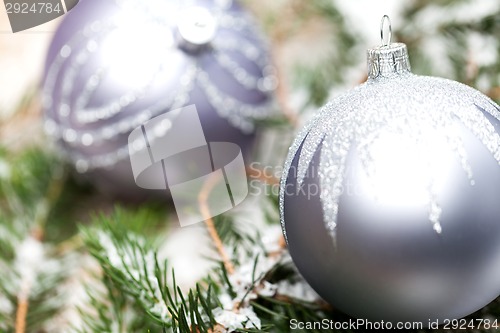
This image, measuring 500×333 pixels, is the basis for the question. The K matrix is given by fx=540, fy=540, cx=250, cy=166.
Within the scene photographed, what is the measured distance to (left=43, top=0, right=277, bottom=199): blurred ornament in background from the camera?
0.65 m

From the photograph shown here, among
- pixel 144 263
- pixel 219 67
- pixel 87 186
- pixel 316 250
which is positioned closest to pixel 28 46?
pixel 87 186

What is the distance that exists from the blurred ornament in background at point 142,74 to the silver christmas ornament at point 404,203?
29 cm

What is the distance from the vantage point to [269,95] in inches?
28.7

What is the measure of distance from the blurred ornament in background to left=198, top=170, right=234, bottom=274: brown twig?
120 mm

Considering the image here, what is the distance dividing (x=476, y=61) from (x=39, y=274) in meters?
0.54

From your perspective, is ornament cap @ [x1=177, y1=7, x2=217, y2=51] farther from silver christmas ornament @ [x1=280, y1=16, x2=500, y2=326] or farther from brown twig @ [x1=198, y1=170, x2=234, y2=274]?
silver christmas ornament @ [x1=280, y1=16, x2=500, y2=326]

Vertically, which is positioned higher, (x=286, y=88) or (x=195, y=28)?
(x=195, y=28)

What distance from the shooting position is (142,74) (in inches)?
25.3

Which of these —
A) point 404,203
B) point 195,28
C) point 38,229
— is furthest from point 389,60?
point 38,229

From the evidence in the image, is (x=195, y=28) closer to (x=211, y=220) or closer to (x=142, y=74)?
(x=142, y=74)

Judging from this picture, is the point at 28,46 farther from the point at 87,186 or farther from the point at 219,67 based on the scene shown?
the point at 219,67

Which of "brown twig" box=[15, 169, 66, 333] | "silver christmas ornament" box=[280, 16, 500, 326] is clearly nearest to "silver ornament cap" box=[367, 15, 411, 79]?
"silver christmas ornament" box=[280, 16, 500, 326]

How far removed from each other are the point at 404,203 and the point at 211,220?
21 cm

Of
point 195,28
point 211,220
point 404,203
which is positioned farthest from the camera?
point 195,28
